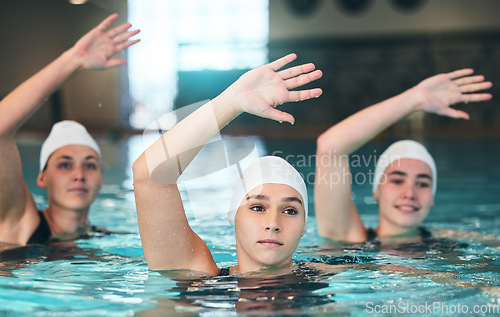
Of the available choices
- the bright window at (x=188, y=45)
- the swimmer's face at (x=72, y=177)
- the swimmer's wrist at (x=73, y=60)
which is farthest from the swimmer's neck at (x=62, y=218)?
the bright window at (x=188, y=45)

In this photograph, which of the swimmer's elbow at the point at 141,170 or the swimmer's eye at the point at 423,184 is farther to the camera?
the swimmer's eye at the point at 423,184

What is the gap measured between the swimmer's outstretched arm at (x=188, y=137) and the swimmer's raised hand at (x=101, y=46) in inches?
54.9

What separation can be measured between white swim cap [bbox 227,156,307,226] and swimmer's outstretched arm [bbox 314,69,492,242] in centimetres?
61

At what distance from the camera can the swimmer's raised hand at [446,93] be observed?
129 inches

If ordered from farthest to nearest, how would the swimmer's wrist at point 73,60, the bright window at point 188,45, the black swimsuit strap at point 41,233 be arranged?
1. the bright window at point 188,45
2. the black swimsuit strap at point 41,233
3. the swimmer's wrist at point 73,60

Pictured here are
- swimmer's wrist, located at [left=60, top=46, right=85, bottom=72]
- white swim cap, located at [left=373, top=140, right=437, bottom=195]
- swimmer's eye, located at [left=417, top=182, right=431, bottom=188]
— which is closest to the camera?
swimmer's wrist, located at [left=60, top=46, right=85, bottom=72]

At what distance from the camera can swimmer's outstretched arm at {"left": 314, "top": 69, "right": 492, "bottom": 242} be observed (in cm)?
322

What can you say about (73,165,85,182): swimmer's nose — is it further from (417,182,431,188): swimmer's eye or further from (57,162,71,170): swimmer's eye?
(417,182,431,188): swimmer's eye

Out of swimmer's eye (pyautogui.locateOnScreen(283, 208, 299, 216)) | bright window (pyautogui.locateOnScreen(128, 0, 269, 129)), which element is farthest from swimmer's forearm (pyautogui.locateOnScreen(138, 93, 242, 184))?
bright window (pyautogui.locateOnScreen(128, 0, 269, 129))

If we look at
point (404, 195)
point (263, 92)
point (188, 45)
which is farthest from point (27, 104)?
point (188, 45)

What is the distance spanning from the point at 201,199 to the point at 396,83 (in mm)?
11619

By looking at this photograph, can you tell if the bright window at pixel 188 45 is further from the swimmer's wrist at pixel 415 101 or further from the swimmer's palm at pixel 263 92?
the swimmer's palm at pixel 263 92

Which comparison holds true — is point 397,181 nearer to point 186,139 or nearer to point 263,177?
point 263,177

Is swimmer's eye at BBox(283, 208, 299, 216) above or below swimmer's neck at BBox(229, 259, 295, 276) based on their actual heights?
above
